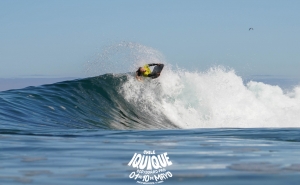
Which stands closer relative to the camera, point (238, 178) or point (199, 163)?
point (238, 178)

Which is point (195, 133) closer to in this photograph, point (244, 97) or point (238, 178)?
point (238, 178)

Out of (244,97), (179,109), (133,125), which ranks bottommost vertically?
(133,125)

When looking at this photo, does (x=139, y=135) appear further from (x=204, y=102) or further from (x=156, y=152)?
(x=204, y=102)

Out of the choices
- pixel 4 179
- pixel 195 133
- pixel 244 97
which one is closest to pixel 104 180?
pixel 4 179

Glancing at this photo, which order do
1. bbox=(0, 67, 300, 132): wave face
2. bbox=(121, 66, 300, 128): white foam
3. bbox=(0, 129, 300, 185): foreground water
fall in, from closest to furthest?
1. bbox=(0, 129, 300, 185): foreground water
2. bbox=(0, 67, 300, 132): wave face
3. bbox=(121, 66, 300, 128): white foam

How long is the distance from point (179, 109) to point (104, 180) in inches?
780

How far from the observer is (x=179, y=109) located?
25406mm

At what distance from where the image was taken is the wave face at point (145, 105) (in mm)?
19078

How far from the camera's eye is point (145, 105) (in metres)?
24.0

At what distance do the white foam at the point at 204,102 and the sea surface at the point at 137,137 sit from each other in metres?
0.07

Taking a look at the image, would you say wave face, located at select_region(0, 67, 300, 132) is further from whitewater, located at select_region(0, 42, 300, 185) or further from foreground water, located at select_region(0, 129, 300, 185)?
foreground water, located at select_region(0, 129, 300, 185)

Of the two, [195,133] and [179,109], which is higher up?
[179,109]

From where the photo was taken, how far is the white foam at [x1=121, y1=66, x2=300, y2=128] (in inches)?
958

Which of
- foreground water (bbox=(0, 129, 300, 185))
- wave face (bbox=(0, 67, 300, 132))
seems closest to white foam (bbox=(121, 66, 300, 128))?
wave face (bbox=(0, 67, 300, 132))
